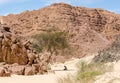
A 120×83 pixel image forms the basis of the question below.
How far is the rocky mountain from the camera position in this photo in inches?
3260

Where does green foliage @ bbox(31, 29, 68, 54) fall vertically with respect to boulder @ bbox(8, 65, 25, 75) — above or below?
below

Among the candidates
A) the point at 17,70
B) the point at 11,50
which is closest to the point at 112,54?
the point at 11,50

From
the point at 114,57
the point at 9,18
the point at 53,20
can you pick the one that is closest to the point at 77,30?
the point at 53,20

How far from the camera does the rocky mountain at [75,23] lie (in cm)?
8281

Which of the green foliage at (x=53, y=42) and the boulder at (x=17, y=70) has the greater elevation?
the boulder at (x=17, y=70)

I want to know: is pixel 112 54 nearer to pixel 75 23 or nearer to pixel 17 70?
pixel 17 70

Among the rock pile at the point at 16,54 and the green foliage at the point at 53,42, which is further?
the green foliage at the point at 53,42

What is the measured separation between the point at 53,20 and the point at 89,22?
10448 mm

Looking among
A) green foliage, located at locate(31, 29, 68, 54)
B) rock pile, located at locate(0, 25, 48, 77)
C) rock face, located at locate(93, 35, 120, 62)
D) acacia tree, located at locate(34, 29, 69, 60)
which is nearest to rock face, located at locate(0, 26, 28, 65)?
rock pile, located at locate(0, 25, 48, 77)

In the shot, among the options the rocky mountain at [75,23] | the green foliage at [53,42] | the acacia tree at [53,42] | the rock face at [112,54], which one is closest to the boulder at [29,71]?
the rock face at [112,54]

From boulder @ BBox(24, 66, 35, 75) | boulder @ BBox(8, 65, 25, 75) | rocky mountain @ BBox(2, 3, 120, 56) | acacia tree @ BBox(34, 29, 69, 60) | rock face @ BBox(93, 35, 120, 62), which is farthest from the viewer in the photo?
rocky mountain @ BBox(2, 3, 120, 56)

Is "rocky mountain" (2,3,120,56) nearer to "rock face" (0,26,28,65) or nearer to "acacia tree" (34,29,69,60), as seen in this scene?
"acacia tree" (34,29,69,60)

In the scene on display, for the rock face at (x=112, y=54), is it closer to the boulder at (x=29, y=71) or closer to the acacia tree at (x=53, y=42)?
the boulder at (x=29, y=71)

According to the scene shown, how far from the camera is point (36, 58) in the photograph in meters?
21.9
